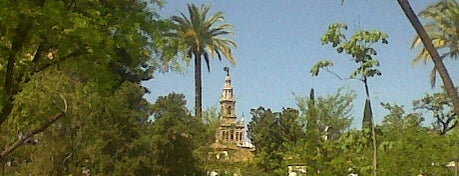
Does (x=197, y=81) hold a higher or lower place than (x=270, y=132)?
higher

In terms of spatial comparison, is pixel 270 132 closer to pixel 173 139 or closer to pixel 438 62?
pixel 173 139

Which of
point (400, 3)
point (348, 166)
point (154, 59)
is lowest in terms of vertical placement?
point (348, 166)

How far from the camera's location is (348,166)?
23281mm

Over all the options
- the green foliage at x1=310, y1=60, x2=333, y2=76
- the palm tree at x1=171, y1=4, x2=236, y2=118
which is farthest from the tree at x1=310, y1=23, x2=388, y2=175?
the palm tree at x1=171, y1=4, x2=236, y2=118

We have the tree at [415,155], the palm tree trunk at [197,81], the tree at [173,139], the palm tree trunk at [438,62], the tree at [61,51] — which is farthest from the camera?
the palm tree trunk at [197,81]

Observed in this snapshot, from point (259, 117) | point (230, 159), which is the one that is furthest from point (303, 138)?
point (259, 117)

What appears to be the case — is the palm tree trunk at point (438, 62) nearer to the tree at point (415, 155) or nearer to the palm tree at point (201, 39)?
the tree at point (415, 155)

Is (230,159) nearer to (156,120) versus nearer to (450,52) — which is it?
(156,120)

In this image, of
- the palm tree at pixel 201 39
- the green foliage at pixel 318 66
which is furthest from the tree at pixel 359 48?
the palm tree at pixel 201 39

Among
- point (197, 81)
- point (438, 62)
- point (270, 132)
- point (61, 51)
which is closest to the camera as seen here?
point (61, 51)

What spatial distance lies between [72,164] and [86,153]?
1.97 ft

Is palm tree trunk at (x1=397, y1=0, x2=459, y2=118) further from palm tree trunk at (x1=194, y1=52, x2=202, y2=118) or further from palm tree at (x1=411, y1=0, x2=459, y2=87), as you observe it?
palm tree trunk at (x1=194, y1=52, x2=202, y2=118)

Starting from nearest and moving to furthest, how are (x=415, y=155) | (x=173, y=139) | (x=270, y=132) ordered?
1. (x=415, y=155)
2. (x=173, y=139)
3. (x=270, y=132)

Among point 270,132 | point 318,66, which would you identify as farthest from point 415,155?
point 270,132
